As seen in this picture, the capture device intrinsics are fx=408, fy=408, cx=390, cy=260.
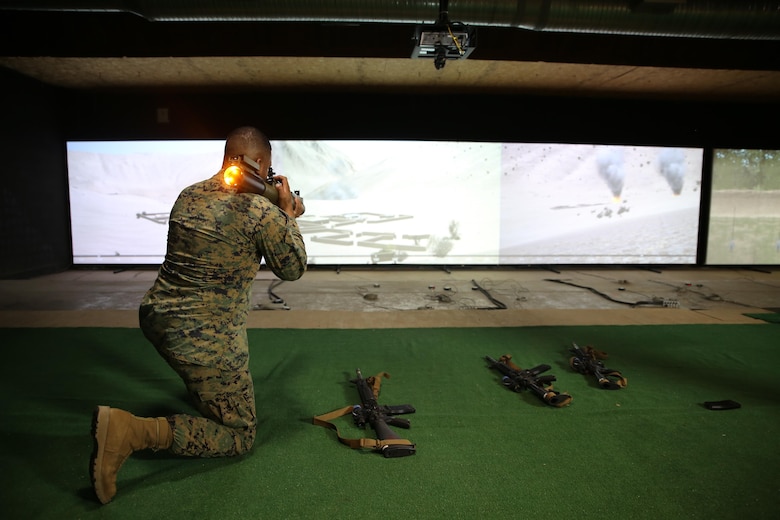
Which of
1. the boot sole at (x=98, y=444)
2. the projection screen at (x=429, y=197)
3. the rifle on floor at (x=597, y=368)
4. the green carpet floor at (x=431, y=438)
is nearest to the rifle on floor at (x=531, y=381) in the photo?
the green carpet floor at (x=431, y=438)

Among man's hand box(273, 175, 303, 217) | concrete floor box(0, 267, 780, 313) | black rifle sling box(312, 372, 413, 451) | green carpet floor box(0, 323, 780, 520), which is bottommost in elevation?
green carpet floor box(0, 323, 780, 520)

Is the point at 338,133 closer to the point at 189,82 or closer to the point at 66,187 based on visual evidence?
the point at 189,82

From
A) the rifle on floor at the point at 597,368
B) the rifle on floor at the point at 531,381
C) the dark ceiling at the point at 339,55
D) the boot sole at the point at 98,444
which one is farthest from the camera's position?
the dark ceiling at the point at 339,55

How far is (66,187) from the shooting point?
268 inches

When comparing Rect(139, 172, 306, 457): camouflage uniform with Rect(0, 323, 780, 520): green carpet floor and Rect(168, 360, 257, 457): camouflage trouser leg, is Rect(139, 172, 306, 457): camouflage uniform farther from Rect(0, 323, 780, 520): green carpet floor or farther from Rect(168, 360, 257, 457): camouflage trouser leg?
Rect(0, 323, 780, 520): green carpet floor

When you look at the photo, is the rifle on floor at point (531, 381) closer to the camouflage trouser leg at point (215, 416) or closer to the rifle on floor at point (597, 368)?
the rifle on floor at point (597, 368)

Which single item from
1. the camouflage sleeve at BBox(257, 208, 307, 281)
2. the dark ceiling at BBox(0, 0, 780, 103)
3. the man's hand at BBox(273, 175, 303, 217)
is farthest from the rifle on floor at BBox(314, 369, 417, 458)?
the dark ceiling at BBox(0, 0, 780, 103)

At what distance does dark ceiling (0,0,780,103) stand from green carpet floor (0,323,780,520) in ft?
9.10

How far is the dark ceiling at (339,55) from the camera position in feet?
14.7

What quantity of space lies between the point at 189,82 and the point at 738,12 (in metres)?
6.40

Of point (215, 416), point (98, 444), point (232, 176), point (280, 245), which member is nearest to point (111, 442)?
point (98, 444)

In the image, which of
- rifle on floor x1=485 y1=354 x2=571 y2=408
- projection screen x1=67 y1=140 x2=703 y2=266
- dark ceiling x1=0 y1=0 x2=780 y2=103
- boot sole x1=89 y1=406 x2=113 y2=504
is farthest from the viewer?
projection screen x1=67 y1=140 x2=703 y2=266

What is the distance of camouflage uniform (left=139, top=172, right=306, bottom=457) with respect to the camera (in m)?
1.68

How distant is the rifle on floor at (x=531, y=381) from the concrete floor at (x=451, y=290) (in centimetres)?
165
